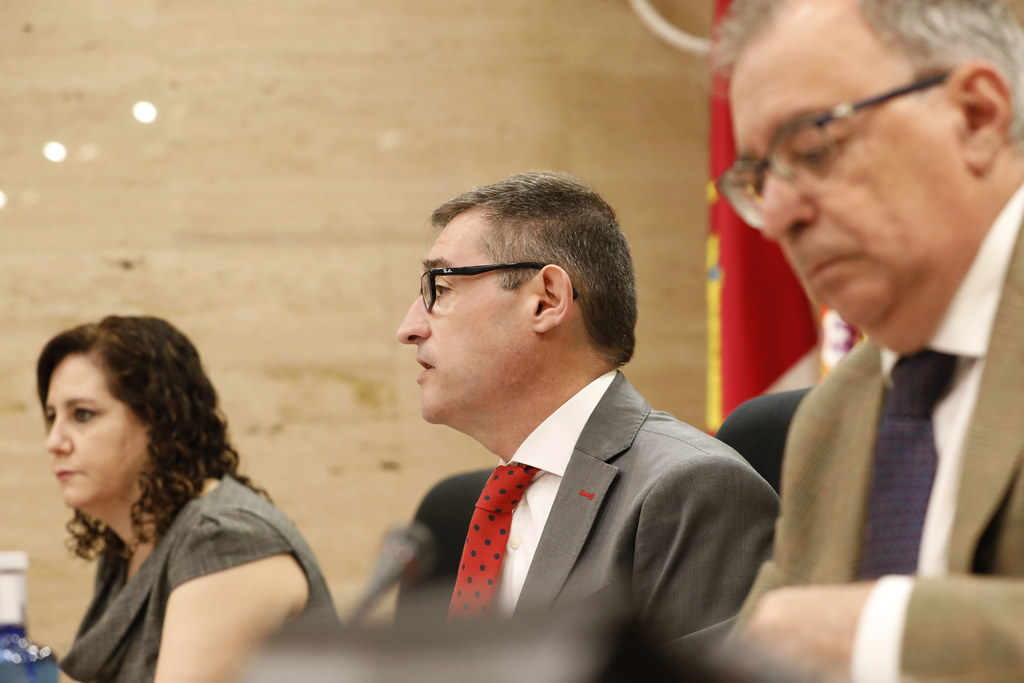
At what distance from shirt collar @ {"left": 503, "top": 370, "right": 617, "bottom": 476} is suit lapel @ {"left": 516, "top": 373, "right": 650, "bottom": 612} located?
0.10ft

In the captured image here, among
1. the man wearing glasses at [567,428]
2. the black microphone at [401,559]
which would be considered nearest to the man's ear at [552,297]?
the man wearing glasses at [567,428]

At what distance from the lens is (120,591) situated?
2.33 meters

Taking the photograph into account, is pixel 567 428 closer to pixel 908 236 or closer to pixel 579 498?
pixel 579 498

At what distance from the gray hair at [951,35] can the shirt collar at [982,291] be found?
0.08 meters

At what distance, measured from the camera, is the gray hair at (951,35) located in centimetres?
90

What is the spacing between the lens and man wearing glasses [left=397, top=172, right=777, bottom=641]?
145cm

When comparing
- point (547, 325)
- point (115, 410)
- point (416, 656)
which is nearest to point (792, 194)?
point (416, 656)

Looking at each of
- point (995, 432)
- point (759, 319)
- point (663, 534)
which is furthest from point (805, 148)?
point (759, 319)

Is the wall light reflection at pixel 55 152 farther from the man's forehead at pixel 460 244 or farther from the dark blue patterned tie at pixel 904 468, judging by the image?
the dark blue patterned tie at pixel 904 468

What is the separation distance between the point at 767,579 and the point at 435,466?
255 cm

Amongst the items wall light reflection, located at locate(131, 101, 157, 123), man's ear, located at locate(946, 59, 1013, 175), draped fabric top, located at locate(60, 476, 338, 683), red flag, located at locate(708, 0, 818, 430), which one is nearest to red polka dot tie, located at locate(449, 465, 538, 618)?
draped fabric top, located at locate(60, 476, 338, 683)

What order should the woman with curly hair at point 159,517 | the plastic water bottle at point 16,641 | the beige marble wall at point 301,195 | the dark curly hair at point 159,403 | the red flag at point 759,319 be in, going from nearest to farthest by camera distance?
the plastic water bottle at point 16,641
the woman with curly hair at point 159,517
the dark curly hair at point 159,403
the red flag at point 759,319
the beige marble wall at point 301,195

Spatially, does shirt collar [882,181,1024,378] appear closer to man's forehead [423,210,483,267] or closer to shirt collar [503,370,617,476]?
shirt collar [503,370,617,476]

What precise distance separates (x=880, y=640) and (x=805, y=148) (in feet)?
1.36
